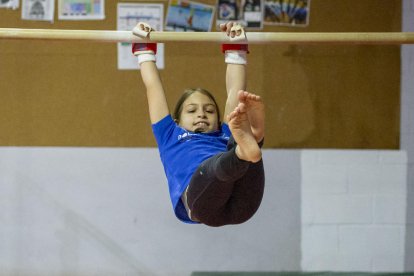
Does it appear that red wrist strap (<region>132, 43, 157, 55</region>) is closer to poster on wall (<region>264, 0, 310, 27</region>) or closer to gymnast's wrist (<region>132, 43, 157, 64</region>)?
gymnast's wrist (<region>132, 43, 157, 64</region>)

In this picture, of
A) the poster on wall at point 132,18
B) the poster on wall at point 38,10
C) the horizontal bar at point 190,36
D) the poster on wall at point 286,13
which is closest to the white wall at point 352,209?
the poster on wall at point 286,13

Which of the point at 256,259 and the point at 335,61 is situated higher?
the point at 335,61

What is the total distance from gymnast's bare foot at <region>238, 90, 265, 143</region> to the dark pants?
0.10 m

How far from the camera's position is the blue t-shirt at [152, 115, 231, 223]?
2766 millimetres

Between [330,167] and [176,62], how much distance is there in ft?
3.63

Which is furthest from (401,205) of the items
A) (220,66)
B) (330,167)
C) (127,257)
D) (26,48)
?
(26,48)

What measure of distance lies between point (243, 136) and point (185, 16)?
172 cm

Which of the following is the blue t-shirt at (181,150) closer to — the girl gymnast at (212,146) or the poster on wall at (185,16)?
the girl gymnast at (212,146)

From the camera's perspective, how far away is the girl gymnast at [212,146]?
236 cm

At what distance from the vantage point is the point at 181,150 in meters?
2.83

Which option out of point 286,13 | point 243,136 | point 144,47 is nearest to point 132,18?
point 286,13

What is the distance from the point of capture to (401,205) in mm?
4023

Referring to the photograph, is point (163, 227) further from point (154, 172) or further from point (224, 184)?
point (224, 184)

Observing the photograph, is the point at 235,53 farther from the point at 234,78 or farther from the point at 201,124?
the point at 201,124
